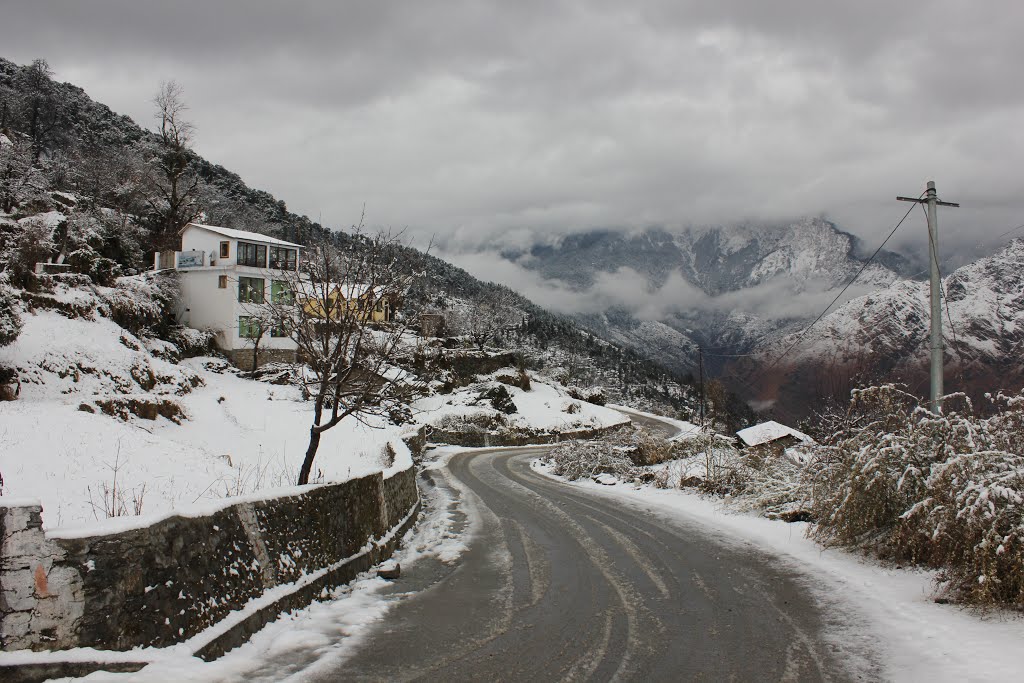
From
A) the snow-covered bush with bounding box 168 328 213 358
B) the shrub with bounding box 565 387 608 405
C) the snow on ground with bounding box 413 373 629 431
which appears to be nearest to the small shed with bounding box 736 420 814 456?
the snow on ground with bounding box 413 373 629 431

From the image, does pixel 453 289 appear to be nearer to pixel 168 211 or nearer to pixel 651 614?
pixel 168 211

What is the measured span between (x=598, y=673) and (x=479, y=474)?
73.5 ft

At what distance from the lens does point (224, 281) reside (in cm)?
4216

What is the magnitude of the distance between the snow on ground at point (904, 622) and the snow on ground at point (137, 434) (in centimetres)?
688

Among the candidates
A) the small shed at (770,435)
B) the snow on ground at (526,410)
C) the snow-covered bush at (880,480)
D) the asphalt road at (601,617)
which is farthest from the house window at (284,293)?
the snow on ground at (526,410)

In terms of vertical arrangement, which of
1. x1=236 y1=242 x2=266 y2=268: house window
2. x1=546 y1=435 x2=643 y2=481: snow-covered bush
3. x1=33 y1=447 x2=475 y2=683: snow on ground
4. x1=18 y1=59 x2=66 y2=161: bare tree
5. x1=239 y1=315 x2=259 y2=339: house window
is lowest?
x1=546 y1=435 x2=643 y2=481: snow-covered bush

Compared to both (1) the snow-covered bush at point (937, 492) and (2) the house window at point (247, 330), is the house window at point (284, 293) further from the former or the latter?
(2) the house window at point (247, 330)

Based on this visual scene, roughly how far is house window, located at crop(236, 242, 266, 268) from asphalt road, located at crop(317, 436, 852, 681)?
125ft

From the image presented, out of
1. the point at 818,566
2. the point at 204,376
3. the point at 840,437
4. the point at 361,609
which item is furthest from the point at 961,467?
the point at 204,376

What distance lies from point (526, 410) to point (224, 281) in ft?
95.0

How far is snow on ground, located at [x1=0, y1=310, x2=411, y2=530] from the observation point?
1304 cm

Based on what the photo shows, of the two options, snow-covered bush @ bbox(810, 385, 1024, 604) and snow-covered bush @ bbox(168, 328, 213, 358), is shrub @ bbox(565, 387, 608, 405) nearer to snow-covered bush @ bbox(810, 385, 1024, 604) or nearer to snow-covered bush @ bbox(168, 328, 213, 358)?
snow-covered bush @ bbox(168, 328, 213, 358)

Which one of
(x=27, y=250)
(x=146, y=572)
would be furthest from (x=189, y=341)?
(x=146, y=572)

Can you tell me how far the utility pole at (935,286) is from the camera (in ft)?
38.8
